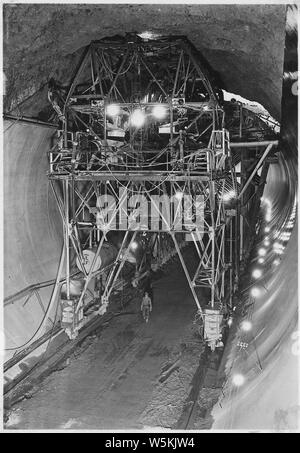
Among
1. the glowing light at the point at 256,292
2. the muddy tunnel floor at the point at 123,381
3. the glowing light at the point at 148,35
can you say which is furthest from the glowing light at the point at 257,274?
the glowing light at the point at 148,35

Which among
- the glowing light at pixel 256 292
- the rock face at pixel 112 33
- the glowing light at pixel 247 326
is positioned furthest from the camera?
the glowing light at pixel 256 292

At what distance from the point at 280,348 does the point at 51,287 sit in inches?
247

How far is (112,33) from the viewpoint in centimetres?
943

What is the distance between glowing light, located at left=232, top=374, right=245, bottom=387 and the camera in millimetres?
7314

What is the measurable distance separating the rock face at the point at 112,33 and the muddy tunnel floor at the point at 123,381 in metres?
5.32

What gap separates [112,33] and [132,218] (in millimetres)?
3834

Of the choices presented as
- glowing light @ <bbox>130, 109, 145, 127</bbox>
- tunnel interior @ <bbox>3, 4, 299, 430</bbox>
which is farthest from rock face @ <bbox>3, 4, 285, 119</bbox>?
glowing light @ <bbox>130, 109, 145, 127</bbox>

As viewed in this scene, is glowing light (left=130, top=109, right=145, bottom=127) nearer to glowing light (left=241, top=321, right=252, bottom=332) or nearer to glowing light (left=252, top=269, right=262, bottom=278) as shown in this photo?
glowing light (left=241, top=321, right=252, bottom=332)

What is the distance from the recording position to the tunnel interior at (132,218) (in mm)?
7586

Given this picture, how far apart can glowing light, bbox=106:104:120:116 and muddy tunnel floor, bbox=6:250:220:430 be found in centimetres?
526

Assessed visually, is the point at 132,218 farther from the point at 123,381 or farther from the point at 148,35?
the point at 148,35

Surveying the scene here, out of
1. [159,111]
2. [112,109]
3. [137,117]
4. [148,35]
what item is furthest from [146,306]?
[148,35]

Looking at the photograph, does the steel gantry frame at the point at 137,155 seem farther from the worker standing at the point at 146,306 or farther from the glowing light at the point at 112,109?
the worker standing at the point at 146,306
